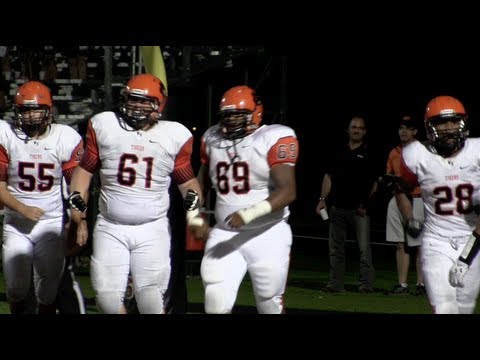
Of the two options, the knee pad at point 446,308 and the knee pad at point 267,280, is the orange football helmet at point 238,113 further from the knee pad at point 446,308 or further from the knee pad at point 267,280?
the knee pad at point 446,308

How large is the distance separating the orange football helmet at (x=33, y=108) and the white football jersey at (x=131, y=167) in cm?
60

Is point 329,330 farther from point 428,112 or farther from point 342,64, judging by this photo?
point 342,64

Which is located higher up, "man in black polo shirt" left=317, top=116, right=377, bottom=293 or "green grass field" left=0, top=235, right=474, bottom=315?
"man in black polo shirt" left=317, top=116, right=377, bottom=293

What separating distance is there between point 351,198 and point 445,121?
3316 mm

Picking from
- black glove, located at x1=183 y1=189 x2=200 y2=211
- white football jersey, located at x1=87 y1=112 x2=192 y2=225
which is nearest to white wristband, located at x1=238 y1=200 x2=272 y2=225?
black glove, located at x1=183 y1=189 x2=200 y2=211

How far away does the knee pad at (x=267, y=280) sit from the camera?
6.52 m

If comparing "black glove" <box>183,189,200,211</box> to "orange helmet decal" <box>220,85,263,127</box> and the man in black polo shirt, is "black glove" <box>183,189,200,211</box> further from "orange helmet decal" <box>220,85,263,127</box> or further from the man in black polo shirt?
the man in black polo shirt

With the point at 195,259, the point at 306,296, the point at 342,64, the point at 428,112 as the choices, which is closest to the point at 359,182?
the point at 306,296

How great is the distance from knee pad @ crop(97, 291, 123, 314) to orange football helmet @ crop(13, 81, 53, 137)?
4.53 feet

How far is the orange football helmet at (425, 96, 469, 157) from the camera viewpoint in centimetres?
679

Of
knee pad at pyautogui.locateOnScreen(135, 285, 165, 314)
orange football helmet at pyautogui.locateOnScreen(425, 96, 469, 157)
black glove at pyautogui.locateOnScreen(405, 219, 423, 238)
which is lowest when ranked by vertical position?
knee pad at pyautogui.locateOnScreen(135, 285, 165, 314)

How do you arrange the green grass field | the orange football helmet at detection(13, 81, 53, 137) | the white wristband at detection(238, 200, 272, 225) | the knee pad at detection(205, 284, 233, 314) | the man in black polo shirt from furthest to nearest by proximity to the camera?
1. the man in black polo shirt
2. the green grass field
3. the orange football helmet at detection(13, 81, 53, 137)
4. the knee pad at detection(205, 284, 233, 314)
5. the white wristband at detection(238, 200, 272, 225)

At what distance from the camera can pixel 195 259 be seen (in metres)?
10.9

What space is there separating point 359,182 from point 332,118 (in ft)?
34.4
